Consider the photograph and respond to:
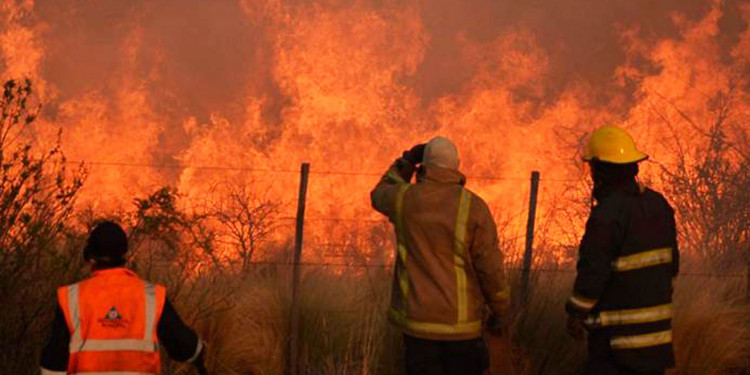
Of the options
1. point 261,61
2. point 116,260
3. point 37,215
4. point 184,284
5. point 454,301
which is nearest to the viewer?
point 116,260

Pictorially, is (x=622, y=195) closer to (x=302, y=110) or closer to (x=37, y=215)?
(x=37, y=215)

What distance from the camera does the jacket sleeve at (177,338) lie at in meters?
4.84

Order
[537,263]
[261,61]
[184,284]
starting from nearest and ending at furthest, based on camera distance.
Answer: [184,284]
[537,263]
[261,61]

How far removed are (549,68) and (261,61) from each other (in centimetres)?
1396

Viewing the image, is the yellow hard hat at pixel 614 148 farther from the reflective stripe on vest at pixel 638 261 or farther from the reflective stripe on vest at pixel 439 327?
the reflective stripe on vest at pixel 439 327

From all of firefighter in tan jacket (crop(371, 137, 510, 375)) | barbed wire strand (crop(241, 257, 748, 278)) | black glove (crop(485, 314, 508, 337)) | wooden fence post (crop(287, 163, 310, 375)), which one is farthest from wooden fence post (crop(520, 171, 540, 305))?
firefighter in tan jacket (crop(371, 137, 510, 375))

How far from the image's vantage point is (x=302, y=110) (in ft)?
149

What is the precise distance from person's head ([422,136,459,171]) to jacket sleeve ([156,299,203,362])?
1.71 metres

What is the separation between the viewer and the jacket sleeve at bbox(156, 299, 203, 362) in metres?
4.84

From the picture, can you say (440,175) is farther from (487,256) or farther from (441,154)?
(487,256)

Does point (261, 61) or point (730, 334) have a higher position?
point (261, 61)

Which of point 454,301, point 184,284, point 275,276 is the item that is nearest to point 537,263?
point 275,276

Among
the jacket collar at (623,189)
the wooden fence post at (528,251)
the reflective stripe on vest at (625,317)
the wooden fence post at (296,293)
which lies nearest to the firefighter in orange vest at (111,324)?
the reflective stripe on vest at (625,317)

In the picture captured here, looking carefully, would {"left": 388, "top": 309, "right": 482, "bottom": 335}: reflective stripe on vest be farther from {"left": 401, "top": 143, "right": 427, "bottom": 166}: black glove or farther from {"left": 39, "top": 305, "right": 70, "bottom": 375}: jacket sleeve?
{"left": 39, "top": 305, "right": 70, "bottom": 375}: jacket sleeve
